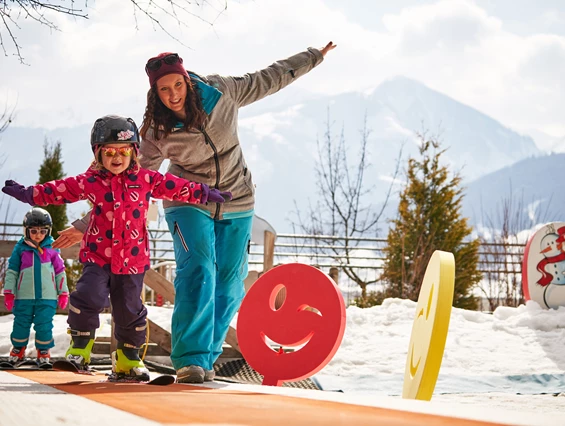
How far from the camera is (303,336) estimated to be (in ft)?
13.5

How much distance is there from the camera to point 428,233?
14.4 meters

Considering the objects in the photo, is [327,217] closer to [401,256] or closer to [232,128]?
[401,256]

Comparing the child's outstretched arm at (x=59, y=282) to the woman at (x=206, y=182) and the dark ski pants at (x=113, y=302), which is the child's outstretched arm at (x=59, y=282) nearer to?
the woman at (x=206, y=182)

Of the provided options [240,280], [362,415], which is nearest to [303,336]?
[240,280]

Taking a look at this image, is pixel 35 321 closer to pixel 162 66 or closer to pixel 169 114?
pixel 169 114

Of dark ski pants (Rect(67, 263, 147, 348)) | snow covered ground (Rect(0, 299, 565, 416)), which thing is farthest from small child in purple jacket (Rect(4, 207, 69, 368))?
dark ski pants (Rect(67, 263, 147, 348))

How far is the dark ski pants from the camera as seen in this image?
11.6 ft

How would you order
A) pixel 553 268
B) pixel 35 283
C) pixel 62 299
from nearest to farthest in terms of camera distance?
pixel 35 283 < pixel 62 299 < pixel 553 268

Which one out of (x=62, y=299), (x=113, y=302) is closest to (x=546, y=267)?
(x=62, y=299)

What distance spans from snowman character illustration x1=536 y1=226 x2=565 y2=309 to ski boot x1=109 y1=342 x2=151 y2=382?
7.46 metres

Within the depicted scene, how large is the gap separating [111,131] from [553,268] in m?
8.00

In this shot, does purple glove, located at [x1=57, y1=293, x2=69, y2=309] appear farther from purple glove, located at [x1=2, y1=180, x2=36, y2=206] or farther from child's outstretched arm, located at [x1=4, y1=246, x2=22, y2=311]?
purple glove, located at [x1=2, y1=180, x2=36, y2=206]

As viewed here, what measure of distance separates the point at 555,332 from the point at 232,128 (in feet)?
18.9

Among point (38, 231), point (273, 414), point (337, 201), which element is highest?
point (337, 201)
